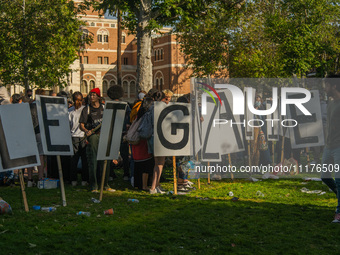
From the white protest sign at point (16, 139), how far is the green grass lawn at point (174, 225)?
0.83 m

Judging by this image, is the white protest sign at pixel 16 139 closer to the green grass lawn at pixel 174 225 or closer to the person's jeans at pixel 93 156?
the green grass lawn at pixel 174 225

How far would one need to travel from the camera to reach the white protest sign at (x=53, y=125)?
9297 mm

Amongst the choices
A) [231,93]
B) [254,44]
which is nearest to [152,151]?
[231,93]

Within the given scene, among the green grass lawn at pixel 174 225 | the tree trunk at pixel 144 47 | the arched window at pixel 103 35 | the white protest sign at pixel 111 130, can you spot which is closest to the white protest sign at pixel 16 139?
the green grass lawn at pixel 174 225

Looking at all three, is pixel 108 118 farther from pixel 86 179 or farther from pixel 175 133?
pixel 86 179

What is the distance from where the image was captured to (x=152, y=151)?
11.8m

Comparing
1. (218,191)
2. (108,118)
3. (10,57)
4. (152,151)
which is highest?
(10,57)

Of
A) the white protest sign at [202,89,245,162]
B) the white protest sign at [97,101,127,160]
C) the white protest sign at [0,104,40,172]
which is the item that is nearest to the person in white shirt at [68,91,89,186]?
the white protest sign at [97,101,127,160]

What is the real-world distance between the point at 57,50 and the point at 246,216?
27383 millimetres

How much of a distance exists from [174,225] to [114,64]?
88373 mm

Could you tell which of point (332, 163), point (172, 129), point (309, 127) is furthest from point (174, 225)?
point (309, 127)

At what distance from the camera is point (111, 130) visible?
1039cm

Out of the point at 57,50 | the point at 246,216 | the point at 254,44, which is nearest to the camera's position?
the point at 246,216

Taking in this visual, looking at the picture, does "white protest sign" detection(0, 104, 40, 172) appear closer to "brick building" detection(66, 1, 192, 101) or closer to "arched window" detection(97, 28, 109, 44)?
"brick building" detection(66, 1, 192, 101)
